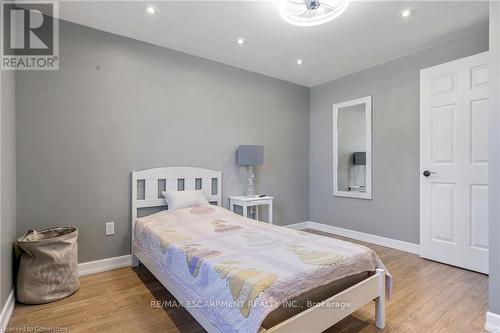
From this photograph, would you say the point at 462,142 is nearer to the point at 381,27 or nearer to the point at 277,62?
the point at 381,27

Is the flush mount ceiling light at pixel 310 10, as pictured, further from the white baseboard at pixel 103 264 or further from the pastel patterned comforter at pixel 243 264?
A: the white baseboard at pixel 103 264

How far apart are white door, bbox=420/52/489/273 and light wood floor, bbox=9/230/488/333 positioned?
349 mm

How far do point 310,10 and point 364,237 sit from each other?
3019mm

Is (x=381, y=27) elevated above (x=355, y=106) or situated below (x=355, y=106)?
above

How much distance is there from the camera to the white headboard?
2773 mm

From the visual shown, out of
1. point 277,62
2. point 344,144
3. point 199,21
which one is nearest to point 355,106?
point 344,144

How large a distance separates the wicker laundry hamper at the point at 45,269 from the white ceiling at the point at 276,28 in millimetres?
2018

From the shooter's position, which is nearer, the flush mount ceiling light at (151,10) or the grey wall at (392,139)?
the flush mount ceiling light at (151,10)

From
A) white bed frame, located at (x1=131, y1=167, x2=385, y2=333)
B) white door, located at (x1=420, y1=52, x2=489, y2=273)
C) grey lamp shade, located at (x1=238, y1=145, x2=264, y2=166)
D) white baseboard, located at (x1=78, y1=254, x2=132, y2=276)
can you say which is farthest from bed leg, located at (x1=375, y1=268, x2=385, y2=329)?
white baseboard, located at (x1=78, y1=254, x2=132, y2=276)

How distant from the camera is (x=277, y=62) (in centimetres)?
343

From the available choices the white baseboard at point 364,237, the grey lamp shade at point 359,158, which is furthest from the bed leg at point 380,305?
the grey lamp shade at point 359,158

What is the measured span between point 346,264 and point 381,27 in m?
2.33

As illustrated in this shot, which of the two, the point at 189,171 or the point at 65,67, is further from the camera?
the point at 189,171

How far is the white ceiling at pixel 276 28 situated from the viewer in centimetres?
224
